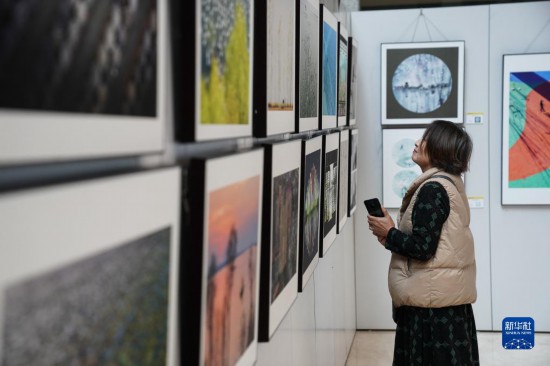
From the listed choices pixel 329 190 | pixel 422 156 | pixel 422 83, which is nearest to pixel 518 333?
pixel 422 83

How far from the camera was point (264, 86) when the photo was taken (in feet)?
8.10

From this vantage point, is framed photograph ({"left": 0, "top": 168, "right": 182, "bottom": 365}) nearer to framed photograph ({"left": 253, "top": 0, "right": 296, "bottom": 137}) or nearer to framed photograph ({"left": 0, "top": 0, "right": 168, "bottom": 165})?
framed photograph ({"left": 0, "top": 0, "right": 168, "bottom": 165})

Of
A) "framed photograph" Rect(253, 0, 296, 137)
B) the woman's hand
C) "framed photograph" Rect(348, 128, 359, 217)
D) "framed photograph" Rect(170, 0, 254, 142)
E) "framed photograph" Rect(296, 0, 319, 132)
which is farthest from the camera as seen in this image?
"framed photograph" Rect(348, 128, 359, 217)

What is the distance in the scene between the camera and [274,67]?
266cm

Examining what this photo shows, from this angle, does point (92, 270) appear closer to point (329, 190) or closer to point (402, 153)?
point (329, 190)

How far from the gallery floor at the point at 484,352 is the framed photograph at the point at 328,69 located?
3319mm

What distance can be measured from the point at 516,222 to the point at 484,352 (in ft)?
4.51

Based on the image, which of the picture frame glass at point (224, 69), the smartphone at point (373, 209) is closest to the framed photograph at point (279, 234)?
the picture frame glass at point (224, 69)

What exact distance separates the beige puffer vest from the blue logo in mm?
3201

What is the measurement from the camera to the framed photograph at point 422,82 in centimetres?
812

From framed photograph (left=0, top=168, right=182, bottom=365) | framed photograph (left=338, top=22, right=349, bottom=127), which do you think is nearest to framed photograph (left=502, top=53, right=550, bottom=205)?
framed photograph (left=338, top=22, right=349, bottom=127)

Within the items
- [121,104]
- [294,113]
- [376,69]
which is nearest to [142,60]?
[121,104]

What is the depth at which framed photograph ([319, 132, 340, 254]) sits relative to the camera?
4.24 m

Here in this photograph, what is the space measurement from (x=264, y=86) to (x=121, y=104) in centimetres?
125
